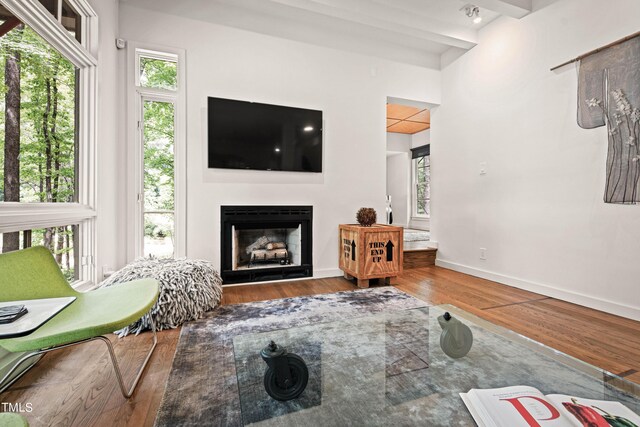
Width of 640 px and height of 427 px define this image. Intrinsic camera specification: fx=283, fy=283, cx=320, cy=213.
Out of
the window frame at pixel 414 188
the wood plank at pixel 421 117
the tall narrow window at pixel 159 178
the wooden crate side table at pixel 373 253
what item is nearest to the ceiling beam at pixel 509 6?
the wooden crate side table at pixel 373 253

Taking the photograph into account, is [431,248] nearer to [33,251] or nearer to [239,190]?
[239,190]

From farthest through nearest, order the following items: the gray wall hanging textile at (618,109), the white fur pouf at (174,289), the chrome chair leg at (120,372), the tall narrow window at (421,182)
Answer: the tall narrow window at (421,182), the gray wall hanging textile at (618,109), the white fur pouf at (174,289), the chrome chair leg at (120,372)

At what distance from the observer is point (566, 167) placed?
261cm

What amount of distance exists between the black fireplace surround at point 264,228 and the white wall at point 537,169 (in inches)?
80.6

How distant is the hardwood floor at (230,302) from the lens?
1.22 meters

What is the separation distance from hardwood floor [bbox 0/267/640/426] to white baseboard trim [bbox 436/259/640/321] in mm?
71

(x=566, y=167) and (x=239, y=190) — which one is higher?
(x=566, y=167)

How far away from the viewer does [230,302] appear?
99.2 inches

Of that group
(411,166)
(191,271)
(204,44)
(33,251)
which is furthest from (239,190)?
(411,166)

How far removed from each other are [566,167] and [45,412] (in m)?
3.92

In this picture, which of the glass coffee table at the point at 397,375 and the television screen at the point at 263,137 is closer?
the glass coffee table at the point at 397,375

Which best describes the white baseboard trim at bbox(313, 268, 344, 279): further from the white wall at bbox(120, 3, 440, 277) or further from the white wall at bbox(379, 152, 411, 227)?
the white wall at bbox(379, 152, 411, 227)

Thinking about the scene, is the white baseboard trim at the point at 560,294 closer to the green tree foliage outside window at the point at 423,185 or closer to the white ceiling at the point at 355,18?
the white ceiling at the point at 355,18

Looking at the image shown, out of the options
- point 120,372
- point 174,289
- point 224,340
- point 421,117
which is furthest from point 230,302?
point 421,117
